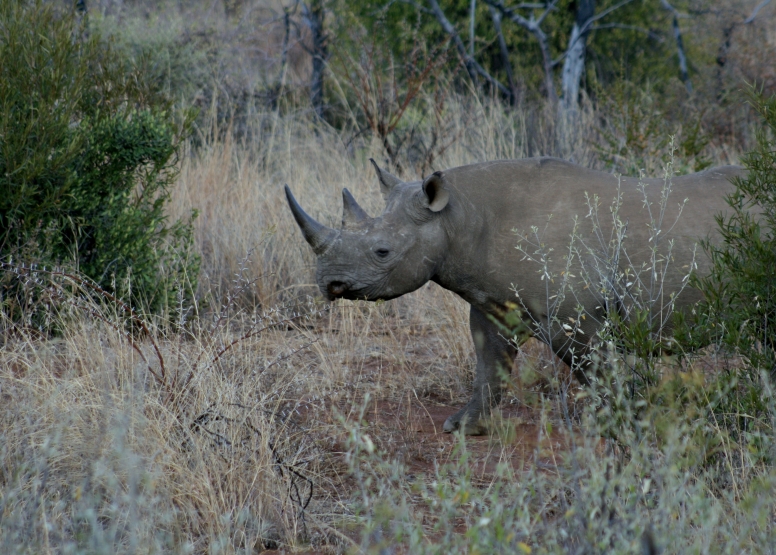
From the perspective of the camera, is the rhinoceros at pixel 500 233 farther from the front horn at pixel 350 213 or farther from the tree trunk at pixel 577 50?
the tree trunk at pixel 577 50

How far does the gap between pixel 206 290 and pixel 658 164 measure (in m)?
4.32

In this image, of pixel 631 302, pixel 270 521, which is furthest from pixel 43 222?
pixel 631 302

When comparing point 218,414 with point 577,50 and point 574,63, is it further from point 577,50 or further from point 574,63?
point 577,50

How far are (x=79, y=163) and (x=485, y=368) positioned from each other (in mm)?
3151

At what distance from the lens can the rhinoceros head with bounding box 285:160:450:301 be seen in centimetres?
436

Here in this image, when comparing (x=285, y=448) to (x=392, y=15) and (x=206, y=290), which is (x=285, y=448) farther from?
(x=392, y=15)

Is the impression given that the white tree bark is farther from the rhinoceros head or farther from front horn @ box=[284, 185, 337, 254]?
front horn @ box=[284, 185, 337, 254]

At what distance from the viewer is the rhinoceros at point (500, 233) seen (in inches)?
172

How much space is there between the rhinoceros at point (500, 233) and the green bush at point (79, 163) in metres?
1.68

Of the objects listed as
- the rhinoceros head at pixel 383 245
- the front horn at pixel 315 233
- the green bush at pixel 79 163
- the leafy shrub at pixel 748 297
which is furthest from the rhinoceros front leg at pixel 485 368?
the green bush at pixel 79 163

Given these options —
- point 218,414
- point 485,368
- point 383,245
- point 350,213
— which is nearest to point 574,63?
point 485,368

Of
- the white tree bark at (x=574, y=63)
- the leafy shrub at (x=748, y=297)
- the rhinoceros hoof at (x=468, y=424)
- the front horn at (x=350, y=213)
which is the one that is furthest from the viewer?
the white tree bark at (x=574, y=63)

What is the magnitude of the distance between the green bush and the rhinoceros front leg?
1962 mm

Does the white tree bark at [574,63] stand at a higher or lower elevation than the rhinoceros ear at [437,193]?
lower
